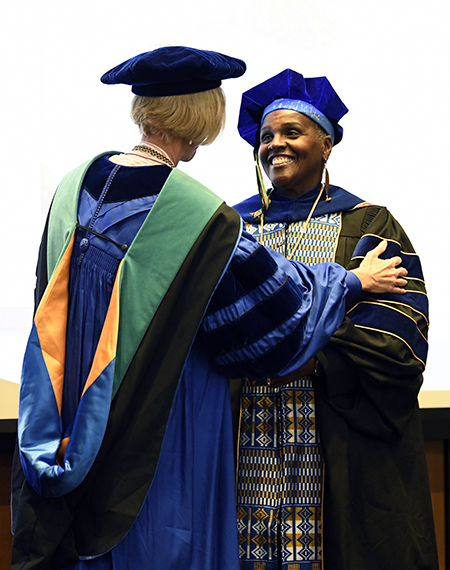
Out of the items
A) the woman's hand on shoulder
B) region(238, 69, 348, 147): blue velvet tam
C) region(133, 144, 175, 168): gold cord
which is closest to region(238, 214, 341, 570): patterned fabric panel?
the woman's hand on shoulder

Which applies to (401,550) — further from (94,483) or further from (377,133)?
(377,133)

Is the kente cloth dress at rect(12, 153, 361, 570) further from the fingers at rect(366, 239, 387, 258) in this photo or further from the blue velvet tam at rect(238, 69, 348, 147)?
the blue velvet tam at rect(238, 69, 348, 147)

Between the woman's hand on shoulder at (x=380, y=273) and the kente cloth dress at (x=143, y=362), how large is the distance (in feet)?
1.04

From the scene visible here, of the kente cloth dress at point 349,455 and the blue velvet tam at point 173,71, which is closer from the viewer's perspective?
the blue velvet tam at point 173,71

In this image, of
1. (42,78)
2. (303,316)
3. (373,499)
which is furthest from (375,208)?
(42,78)

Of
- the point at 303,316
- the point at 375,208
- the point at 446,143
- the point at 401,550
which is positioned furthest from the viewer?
the point at 446,143

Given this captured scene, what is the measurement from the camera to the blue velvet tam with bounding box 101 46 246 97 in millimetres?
1470

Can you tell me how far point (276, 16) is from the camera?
292cm

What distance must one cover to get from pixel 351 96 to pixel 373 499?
192 cm

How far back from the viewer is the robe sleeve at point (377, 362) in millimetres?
1777

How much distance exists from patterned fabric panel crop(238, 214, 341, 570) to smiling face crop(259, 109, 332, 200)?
69 centimetres

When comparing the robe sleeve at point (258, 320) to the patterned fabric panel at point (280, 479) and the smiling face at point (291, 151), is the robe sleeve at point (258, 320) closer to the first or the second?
the patterned fabric panel at point (280, 479)

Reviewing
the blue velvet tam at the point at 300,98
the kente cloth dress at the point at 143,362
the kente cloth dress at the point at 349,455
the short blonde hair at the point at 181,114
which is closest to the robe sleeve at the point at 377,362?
the kente cloth dress at the point at 349,455

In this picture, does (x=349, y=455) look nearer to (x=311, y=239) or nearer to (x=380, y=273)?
(x=380, y=273)
